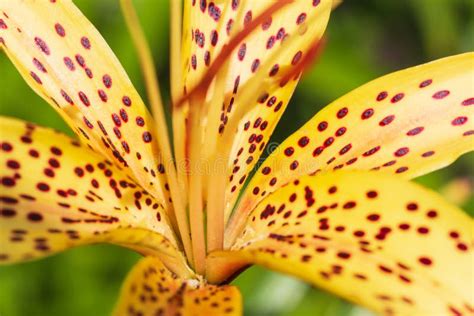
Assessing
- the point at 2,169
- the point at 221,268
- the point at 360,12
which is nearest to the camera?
the point at 2,169

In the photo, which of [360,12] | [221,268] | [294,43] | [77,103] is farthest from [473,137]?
[360,12]

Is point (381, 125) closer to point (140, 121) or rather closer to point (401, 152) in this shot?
point (401, 152)

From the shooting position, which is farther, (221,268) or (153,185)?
(153,185)

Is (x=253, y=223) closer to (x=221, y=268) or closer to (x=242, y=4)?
(x=221, y=268)

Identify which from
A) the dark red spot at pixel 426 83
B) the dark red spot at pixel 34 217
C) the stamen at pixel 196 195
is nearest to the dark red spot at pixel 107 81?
the stamen at pixel 196 195

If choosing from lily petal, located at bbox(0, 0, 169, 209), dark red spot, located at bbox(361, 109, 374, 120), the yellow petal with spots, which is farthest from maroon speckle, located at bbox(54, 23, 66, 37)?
dark red spot, located at bbox(361, 109, 374, 120)

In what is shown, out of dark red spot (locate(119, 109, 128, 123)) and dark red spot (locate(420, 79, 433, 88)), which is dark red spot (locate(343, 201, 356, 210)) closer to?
dark red spot (locate(420, 79, 433, 88))

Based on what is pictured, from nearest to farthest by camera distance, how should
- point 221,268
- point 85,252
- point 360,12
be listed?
point 221,268 < point 85,252 < point 360,12
